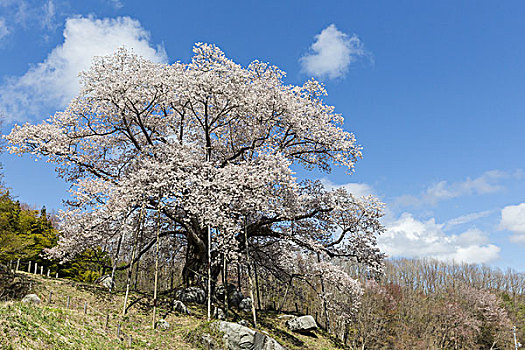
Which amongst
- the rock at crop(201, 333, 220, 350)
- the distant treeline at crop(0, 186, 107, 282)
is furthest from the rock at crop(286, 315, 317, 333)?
the distant treeline at crop(0, 186, 107, 282)

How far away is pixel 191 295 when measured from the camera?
1817 centimetres

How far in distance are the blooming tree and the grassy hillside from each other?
7.05 feet

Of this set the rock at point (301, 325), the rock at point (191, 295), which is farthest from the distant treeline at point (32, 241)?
the rock at point (301, 325)

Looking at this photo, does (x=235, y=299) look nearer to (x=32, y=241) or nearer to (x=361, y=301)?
(x=32, y=241)

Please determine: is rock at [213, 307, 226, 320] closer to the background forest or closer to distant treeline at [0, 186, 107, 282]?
the background forest

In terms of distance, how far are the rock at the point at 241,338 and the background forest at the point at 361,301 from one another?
16.7 ft

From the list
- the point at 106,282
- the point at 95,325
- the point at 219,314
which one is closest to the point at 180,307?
the point at 219,314

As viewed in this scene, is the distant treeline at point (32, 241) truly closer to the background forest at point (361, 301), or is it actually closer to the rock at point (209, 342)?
the background forest at point (361, 301)

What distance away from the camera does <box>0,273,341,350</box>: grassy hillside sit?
9.39 m

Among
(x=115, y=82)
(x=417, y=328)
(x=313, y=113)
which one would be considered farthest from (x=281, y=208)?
(x=417, y=328)

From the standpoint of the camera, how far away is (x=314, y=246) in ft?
58.3

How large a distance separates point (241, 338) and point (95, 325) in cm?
461

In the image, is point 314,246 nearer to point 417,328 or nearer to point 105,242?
point 105,242

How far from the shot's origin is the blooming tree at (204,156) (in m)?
16.0
